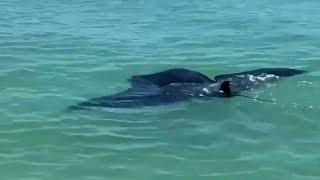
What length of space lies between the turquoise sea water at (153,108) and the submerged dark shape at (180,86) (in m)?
0.20

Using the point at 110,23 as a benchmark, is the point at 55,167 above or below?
below

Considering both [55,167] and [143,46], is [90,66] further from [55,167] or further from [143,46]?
[55,167]

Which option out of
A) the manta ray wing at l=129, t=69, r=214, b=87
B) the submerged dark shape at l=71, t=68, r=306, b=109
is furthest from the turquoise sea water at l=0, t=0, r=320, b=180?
the manta ray wing at l=129, t=69, r=214, b=87

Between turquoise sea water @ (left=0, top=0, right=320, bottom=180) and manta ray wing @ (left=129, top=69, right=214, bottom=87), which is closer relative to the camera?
turquoise sea water @ (left=0, top=0, right=320, bottom=180)

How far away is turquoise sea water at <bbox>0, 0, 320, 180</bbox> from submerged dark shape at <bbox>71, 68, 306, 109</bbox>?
203 millimetres

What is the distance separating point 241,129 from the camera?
894cm

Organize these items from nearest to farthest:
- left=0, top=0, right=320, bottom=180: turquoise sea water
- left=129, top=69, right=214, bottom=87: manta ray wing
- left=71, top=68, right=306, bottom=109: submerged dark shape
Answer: left=0, top=0, right=320, bottom=180: turquoise sea water < left=71, top=68, right=306, bottom=109: submerged dark shape < left=129, top=69, right=214, bottom=87: manta ray wing

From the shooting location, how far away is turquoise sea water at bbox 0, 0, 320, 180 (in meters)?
7.91

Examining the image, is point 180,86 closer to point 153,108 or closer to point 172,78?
point 172,78

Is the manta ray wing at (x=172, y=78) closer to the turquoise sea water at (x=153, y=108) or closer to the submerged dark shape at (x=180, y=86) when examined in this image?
the submerged dark shape at (x=180, y=86)

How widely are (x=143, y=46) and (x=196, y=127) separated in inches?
200

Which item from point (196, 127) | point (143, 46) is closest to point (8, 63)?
point (143, 46)

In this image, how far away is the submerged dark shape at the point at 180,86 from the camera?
9.81 m

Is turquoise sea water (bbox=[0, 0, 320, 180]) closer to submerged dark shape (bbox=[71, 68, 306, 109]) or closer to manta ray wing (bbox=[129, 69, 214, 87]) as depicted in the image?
submerged dark shape (bbox=[71, 68, 306, 109])
